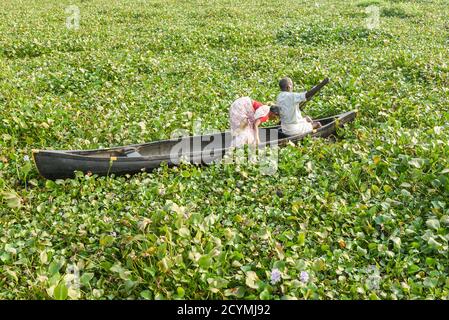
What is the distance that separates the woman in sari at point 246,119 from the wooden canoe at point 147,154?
0.93 ft

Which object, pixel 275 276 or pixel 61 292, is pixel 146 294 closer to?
pixel 61 292

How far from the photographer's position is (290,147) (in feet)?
25.6

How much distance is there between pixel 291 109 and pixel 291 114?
10cm

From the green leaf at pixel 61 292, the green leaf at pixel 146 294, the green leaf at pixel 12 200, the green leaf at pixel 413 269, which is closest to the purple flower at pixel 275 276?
the green leaf at pixel 146 294

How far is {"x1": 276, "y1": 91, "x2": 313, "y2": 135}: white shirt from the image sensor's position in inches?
308

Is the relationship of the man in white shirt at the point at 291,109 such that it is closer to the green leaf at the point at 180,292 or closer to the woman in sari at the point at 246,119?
the woman in sari at the point at 246,119

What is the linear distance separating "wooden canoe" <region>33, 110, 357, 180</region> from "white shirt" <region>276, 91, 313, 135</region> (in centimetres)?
18

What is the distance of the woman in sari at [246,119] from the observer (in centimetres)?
773

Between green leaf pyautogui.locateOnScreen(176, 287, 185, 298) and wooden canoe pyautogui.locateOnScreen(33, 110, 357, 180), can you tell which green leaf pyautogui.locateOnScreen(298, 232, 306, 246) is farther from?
wooden canoe pyautogui.locateOnScreen(33, 110, 357, 180)

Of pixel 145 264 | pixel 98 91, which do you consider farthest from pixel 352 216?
pixel 98 91

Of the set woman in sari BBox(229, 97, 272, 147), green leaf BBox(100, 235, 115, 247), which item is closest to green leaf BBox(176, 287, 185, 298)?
green leaf BBox(100, 235, 115, 247)

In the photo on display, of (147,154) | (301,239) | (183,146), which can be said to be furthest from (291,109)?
(301,239)

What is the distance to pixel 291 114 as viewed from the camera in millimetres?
8031
